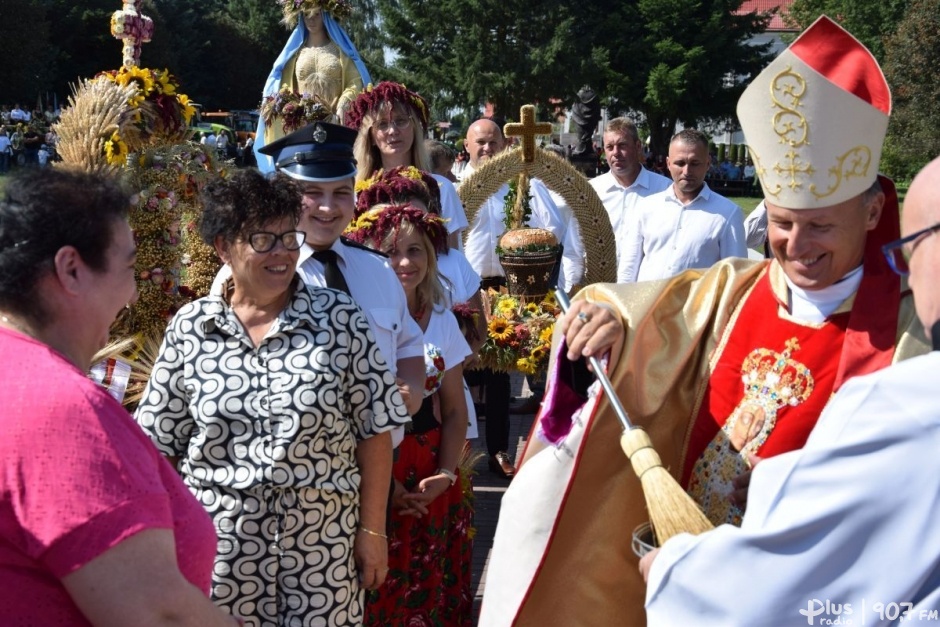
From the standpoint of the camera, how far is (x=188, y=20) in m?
55.2

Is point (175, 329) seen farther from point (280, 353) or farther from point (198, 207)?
point (198, 207)

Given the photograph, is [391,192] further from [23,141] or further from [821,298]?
[23,141]

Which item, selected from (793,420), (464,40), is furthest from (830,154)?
(464,40)

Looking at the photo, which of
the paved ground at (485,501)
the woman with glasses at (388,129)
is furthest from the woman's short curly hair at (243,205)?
the paved ground at (485,501)

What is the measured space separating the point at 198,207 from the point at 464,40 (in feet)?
139

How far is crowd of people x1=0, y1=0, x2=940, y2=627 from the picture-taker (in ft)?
5.63

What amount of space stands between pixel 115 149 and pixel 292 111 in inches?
98.0

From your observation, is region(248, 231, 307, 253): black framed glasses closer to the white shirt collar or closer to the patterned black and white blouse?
the patterned black and white blouse

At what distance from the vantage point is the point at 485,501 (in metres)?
6.70

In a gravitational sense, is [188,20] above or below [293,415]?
above

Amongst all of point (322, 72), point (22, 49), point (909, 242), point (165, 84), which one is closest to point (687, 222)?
point (322, 72)

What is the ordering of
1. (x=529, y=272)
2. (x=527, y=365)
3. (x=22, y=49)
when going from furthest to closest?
(x=22, y=49), (x=529, y=272), (x=527, y=365)

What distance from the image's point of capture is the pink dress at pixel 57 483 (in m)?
1.83

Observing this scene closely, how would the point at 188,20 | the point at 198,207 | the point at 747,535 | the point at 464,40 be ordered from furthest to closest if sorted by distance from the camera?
the point at 188,20 → the point at 464,40 → the point at 198,207 → the point at 747,535
